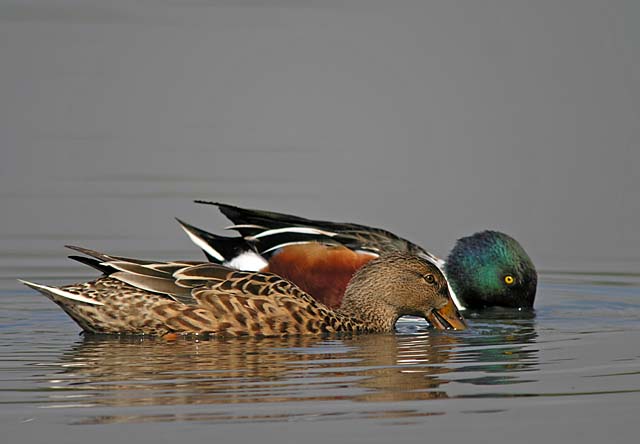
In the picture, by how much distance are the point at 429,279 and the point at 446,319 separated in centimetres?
29

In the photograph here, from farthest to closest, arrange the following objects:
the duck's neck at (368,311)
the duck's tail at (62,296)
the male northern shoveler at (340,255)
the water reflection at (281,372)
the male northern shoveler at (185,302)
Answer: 1. the male northern shoveler at (340,255)
2. the duck's neck at (368,311)
3. the male northern shoveler at (185,302)
4. the duck's tail at (62,296)
5. the water reflection at (281,372)

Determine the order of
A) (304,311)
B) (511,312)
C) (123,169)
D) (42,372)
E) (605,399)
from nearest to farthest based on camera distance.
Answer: (605,399)
(42,372)
(304,311)
(511,312)
(123,169)

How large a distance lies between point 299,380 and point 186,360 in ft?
2.97

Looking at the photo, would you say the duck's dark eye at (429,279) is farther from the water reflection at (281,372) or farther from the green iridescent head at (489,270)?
the green iridescent head at (489,270)

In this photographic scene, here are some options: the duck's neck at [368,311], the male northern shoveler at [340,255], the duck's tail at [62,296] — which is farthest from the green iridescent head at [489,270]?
the duck's tail at [62,296]

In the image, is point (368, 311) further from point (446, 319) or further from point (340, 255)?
point (340, 255)

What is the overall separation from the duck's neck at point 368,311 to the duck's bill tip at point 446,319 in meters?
0.34

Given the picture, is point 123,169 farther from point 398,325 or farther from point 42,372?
point 42,372

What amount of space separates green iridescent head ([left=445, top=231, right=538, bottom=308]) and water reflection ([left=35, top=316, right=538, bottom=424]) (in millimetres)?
1322

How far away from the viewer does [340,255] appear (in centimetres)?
1114

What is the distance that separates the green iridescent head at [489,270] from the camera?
441 inches

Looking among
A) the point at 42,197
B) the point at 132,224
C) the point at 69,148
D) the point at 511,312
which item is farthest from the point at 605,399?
the point at 69,148

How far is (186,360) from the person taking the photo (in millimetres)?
8359

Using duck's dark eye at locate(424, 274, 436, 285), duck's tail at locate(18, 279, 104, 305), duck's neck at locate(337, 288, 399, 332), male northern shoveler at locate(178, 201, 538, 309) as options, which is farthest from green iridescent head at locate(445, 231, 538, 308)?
duck's tail at locate(18, 279, 104, 305)
